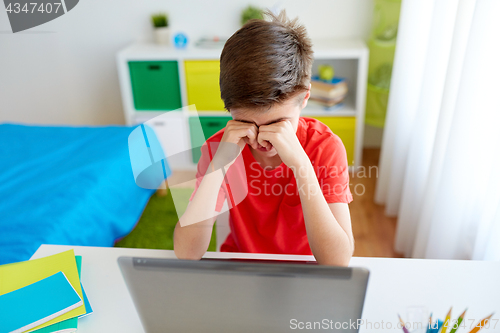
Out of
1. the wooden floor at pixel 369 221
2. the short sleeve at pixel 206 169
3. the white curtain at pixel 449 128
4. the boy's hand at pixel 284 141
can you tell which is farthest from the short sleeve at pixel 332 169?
the wooden floor at pixel 369 221

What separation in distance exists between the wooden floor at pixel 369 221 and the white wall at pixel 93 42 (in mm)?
926

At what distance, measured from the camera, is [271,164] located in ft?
3.24

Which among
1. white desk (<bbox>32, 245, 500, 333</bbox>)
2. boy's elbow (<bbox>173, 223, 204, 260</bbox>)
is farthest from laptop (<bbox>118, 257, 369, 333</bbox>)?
boy's elbow (<bbox>173, 223, 204, 260</bbox>)

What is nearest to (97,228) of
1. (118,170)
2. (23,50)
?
(118,170)

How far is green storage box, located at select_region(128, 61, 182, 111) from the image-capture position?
2434 mm

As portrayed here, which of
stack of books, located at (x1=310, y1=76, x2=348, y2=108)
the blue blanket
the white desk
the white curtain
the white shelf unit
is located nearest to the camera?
the white desk

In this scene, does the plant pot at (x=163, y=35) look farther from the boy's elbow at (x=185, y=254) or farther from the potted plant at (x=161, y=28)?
the boy's elbow at (x=185, y=254)

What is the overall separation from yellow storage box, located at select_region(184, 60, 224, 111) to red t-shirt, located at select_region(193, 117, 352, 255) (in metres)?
1.48

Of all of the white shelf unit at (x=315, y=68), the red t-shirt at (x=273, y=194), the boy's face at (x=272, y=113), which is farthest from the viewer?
the white shelf unit at (x=315, y=68)

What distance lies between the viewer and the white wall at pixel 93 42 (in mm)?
2533

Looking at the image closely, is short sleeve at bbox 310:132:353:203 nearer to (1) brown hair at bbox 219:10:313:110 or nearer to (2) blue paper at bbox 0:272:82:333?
(1) brown hair at bbox 219:10:313:110

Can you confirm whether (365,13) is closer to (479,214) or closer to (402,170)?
(402,170)

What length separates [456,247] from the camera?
1405 millimetres

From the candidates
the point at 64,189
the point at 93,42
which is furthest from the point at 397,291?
the point at 93,42
